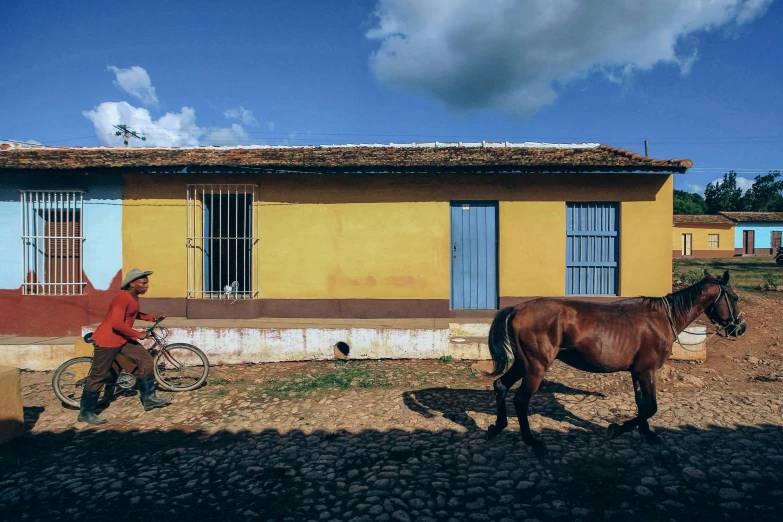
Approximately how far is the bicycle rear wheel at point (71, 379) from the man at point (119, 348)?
2.01ft

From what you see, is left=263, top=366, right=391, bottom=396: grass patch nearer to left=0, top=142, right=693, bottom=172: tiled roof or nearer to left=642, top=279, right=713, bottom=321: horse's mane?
left=642, top=279, right=713, bottom=321: horse's mane

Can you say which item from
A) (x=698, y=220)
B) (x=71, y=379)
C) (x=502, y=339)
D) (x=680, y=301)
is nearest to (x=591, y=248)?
(x=680, y=301)

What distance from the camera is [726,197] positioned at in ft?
155

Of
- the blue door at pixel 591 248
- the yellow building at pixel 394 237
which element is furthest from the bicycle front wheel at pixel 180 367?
the blue door at pixel 591 248

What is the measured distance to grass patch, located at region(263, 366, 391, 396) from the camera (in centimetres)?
608

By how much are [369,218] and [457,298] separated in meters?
2.29

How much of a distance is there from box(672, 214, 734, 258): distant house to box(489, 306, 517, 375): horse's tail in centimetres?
3364

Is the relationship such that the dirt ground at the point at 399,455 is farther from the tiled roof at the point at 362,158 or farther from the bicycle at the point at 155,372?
the tiled roof at the point at 362,158

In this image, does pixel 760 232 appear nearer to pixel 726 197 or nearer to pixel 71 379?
pixel 726 197

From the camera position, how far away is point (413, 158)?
28.2 feet

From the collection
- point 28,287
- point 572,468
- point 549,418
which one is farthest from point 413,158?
point 28,287

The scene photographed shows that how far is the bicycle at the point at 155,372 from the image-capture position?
18.2 ft

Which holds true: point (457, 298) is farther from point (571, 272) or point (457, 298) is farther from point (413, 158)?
point (413, 158)

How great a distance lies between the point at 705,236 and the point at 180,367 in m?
37.1
